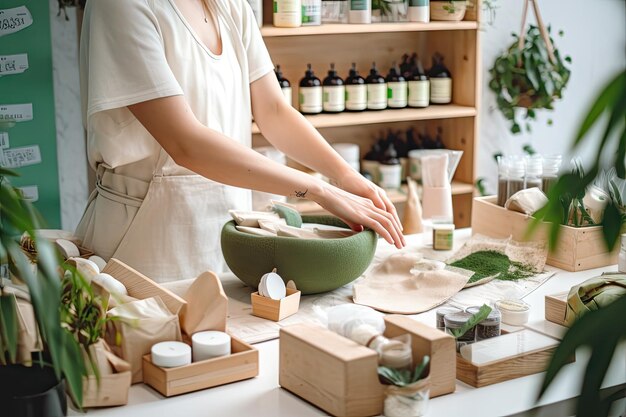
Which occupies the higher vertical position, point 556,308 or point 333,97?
point 333,97

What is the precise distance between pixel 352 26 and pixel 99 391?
2.33m

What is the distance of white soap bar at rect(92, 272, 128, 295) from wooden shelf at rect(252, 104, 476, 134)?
6.10 feet

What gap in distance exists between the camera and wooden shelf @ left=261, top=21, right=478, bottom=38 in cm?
320

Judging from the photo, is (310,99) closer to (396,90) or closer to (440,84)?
(396,90)

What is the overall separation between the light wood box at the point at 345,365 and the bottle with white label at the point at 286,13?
2.00 meters

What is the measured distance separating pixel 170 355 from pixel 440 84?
262 cm

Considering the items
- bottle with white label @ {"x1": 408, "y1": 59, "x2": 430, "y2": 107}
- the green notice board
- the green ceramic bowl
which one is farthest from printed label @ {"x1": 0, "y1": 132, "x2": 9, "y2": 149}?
the green ceramic bowl

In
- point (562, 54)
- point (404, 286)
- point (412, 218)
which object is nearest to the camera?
point (404, 286)

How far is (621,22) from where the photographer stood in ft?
14.1

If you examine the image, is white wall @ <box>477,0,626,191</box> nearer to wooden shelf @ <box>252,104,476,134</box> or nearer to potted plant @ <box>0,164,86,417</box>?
wooden shelf @ <box>252,104,476,134</box>

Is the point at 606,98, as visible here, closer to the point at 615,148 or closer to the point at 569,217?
the point at 615,148

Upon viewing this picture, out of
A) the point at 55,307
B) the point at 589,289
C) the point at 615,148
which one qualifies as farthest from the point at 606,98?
the point at 589,289

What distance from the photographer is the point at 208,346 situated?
138 centimetres

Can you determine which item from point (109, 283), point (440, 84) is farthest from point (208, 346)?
point (440, 84)
